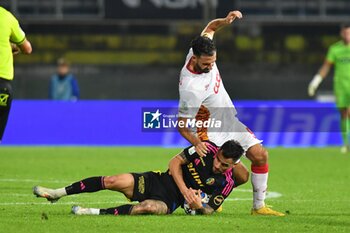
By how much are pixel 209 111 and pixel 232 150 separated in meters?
0.80

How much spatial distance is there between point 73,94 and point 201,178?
1387 cm

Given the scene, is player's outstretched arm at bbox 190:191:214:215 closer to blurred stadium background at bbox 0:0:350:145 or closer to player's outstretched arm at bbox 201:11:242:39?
player's outstretched arm at bbox 201:11:242:39

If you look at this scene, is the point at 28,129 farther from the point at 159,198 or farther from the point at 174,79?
the point at 159,198

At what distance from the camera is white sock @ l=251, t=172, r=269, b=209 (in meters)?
11.6

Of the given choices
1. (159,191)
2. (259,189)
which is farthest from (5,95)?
(259,189)

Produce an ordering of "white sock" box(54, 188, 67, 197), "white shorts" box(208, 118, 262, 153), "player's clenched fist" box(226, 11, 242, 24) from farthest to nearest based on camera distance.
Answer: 1. "player's clenched fist" box(226, 11, 242, 24)
2. "white shorts" box(208, 118, 262, 153)
3. "white sock" box(54, 188, 67, 197)

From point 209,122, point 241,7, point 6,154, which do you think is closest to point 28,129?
point 6,154

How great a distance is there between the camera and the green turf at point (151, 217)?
34.0ft

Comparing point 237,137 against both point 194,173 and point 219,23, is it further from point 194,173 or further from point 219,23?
point 219,23

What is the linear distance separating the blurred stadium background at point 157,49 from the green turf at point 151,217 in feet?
14.6

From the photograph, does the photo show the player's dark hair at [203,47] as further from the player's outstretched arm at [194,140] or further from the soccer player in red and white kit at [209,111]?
the player's outstretched arm at [194,140]

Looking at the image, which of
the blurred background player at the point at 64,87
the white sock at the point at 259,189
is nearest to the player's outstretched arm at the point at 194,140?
the white sock at the point at 259,189

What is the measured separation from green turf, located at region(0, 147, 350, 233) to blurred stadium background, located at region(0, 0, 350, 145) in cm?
445

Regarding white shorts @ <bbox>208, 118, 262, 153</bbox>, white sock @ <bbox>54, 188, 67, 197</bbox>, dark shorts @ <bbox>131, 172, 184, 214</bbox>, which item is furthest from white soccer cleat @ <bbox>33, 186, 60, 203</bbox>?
white shorts @ <bbox>208, 118, 262, 153</bbox>
